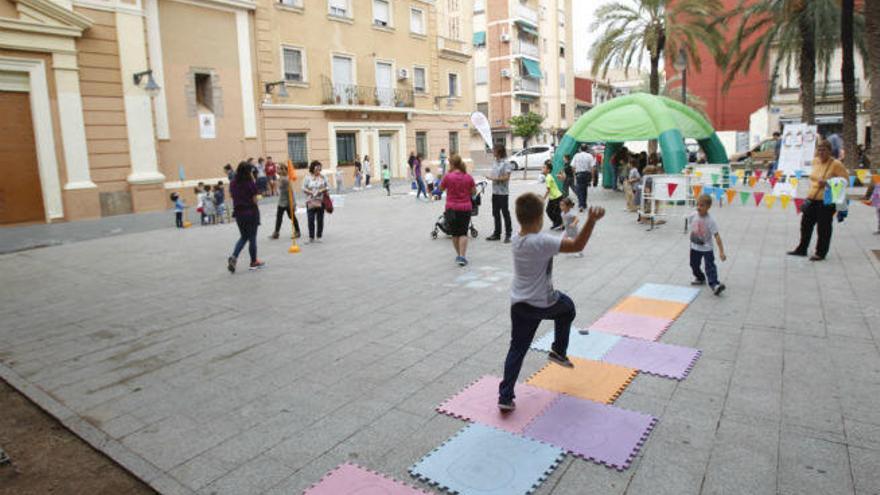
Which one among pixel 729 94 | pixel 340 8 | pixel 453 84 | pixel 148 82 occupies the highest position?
pixel 340 8

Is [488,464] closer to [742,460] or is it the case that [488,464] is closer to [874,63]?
[742,460]

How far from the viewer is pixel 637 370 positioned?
472 cm

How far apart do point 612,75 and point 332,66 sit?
78601mm

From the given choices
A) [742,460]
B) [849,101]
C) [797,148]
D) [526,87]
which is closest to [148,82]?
[742,460]

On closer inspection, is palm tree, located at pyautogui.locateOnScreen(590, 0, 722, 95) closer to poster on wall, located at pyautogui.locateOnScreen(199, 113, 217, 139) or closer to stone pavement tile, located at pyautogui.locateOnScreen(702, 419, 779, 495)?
poster on wall, located at pyautogui.locateOnScreen(199, 113, 217, 139)

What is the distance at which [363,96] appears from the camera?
89.9 ft

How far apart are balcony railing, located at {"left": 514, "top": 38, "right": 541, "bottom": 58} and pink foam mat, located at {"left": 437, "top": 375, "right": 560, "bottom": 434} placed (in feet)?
157

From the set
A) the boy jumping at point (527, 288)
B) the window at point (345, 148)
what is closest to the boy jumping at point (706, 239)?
the boy jumping at point (527, 288)

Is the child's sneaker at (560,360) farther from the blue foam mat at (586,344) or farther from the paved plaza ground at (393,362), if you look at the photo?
the blue foam mat at (586,344)

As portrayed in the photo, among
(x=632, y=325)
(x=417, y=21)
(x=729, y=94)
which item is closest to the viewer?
(x=632, y=325)

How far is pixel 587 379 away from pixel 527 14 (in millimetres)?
50211

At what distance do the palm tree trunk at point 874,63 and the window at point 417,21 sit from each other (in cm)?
1944

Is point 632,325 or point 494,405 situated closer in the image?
point 494,405

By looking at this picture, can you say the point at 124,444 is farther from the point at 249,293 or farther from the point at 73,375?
the point at 249,293
